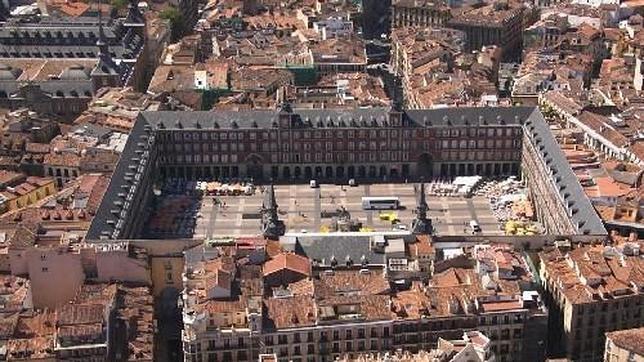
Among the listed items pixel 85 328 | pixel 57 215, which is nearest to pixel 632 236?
pixel 85 328

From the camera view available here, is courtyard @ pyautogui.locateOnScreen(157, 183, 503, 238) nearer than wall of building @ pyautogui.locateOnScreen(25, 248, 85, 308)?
No

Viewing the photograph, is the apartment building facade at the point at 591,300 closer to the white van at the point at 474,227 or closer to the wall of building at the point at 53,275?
the white van at the point at 474,227

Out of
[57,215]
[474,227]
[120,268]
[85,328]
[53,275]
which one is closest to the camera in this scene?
[85,328]

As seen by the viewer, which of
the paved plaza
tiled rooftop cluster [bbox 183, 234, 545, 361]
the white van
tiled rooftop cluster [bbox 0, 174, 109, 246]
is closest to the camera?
tiled rooftop cluster [bbox 183, 234, 545, 361]

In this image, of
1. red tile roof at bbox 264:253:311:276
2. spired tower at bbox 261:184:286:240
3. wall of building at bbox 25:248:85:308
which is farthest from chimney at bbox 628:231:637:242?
wall of building at bbox 25:248:85:308

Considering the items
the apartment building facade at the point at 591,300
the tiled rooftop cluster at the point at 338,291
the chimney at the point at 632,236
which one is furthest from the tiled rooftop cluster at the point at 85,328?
the chimney at the point at 632,236

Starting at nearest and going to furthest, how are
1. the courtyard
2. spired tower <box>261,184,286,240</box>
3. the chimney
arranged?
the chimney < spired tower <box>261,184,286,240</box> < the courtyard

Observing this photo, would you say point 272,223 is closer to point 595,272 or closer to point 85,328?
point 85,328

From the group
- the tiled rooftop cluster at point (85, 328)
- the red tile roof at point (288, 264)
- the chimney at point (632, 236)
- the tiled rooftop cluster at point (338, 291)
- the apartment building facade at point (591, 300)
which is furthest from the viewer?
the chimney at point (632, 236)

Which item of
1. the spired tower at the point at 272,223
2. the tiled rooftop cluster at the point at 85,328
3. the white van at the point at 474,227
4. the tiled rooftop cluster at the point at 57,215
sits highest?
the tiled rooftop cluster at the point at 57,215

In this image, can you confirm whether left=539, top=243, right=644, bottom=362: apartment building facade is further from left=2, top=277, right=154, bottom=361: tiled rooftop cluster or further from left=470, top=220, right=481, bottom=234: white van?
left=2, top=277, right=154, bottom=361: tiled rooftop cluster

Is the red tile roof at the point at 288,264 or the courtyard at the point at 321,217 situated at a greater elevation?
the red tile roof at the point at 288,264
